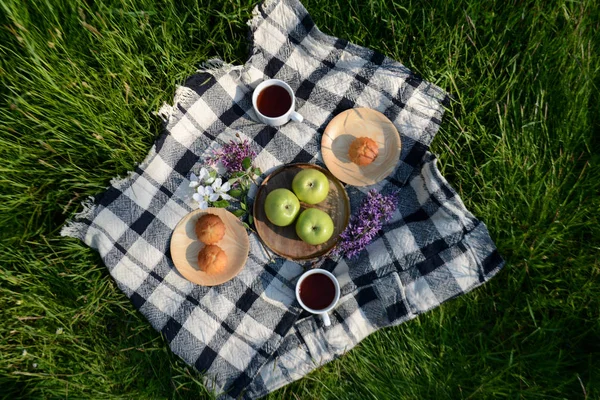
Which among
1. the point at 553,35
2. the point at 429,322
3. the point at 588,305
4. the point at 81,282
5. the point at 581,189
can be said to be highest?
the point at 553,35

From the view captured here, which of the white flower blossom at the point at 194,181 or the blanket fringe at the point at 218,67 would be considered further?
the blanket fringe at the point at 218,67

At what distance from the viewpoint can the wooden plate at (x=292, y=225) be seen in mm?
2535

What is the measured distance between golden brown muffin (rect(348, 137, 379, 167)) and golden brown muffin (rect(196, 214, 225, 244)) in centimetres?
89

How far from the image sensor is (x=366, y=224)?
2.49m

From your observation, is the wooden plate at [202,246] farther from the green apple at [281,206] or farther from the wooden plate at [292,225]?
the green apple at [281,206]

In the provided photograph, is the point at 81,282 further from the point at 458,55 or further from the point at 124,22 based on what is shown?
the point at 458,55

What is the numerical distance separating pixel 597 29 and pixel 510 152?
862mm

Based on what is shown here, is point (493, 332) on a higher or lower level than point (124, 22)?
lower

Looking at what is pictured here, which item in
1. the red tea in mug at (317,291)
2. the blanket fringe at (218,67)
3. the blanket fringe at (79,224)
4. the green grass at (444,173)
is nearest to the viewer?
the green grass at (444,173)

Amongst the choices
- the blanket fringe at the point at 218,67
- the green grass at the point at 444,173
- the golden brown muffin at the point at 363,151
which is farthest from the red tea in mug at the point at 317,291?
the blanket fringe at the point at 218,67

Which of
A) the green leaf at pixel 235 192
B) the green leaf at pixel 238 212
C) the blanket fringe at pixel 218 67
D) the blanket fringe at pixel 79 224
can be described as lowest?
the blanket fringe at pixel 79 224

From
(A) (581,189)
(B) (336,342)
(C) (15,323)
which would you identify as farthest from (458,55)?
(C) (15,323)

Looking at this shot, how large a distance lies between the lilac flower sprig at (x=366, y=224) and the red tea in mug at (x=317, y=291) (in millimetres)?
196

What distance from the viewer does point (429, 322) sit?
246 cm
